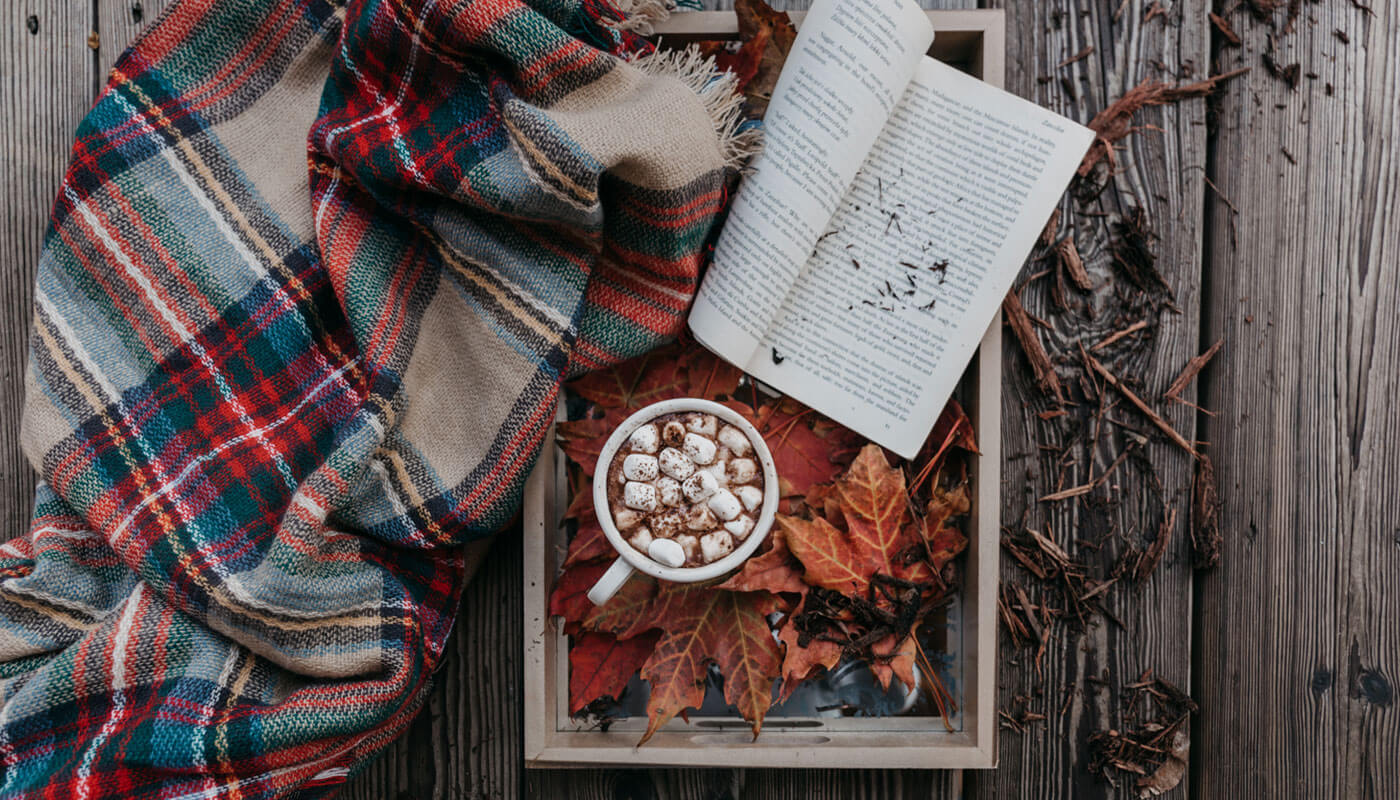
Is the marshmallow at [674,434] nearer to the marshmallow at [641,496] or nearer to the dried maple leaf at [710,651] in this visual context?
the marshmallow at [641,496]

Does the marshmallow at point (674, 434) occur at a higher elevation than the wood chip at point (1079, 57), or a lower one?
lower

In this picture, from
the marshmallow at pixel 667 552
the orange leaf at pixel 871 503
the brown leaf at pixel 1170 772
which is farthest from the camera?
the brown leaf at pixel 1170 772

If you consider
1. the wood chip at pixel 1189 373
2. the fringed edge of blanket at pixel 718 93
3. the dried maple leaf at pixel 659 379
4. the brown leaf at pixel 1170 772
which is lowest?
the brown leaf at pixel 1170 772

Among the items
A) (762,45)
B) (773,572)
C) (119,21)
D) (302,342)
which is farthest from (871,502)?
(119,21)

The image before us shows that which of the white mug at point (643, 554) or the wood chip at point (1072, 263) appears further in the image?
the wood chip at point (1072, 263)

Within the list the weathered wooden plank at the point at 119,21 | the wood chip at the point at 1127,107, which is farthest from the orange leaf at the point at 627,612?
the weathered wooden plank at the point at 119,21

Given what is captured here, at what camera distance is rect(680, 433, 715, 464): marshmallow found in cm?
69

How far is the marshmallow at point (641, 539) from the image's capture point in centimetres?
69

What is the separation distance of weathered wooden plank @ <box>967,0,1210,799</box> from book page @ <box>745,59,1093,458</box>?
3.6 inches

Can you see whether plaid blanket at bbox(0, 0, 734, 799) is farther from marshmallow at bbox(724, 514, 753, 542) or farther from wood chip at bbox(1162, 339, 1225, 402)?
wood chip at bbox(1162, 339, 1225, 402)

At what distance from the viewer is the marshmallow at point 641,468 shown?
69cm

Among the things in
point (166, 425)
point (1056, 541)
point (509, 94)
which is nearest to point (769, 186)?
point (509, 94)

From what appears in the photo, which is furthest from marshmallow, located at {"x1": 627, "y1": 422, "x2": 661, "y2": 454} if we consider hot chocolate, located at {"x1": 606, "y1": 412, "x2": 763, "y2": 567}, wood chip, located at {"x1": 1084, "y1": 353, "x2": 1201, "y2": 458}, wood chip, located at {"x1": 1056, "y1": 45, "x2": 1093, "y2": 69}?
wood chip, located at {"x1": 1056, "y1": 45, "x2": 1093, "y2": 69}

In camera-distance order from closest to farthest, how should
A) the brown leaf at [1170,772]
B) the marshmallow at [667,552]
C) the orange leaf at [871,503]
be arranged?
1. the marshmallow at [667,552]
2. the orange leaf at [871,503]
3. the brown leaf at [1170,772]
